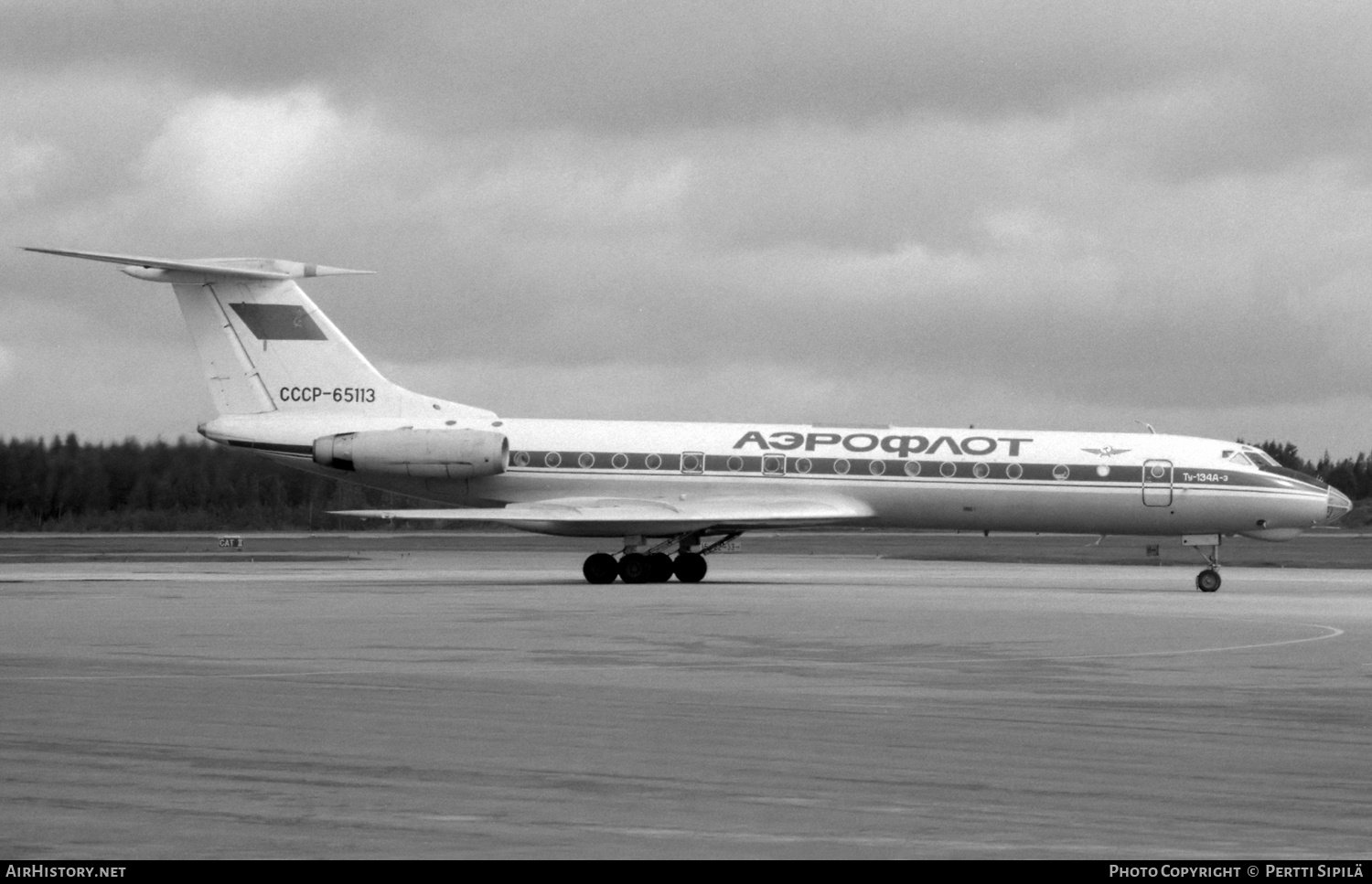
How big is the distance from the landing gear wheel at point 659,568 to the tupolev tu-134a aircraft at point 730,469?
Answer: 4 cm

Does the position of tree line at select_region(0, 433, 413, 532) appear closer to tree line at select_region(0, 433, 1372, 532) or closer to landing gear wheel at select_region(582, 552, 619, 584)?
tree line at select_region(0, 433, 1372, 532)

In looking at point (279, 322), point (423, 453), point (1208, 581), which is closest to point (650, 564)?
point (423, 453)

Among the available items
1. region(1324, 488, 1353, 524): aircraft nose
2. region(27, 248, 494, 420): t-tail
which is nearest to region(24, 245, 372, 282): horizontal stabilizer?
region(27, 248, 494, 420): t-tail

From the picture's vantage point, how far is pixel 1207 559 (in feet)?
Answer: 118

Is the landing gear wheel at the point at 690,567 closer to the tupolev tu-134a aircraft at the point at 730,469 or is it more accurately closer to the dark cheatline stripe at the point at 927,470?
the tupolev tu-134a aircraft at the point at 730,469

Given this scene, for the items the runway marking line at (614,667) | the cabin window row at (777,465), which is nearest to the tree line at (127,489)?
the cabin window row at (777,465)

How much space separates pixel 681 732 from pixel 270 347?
93.3 feet

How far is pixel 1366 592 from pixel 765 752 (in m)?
25.1

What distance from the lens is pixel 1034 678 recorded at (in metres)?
15.8

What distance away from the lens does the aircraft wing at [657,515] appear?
35594 mm

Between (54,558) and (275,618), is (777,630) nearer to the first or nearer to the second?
(275,618)

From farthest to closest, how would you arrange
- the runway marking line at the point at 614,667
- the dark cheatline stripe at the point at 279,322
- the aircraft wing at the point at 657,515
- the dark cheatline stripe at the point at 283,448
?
1. the dark cheatline stripe at the point at 279,322
2. the dark cheatline stripe at the point at 283,448
3. the aircraft wing at the point at 657,515
4. the runway marking line at the point at 614,667

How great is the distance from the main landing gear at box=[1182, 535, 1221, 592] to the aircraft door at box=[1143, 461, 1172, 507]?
4.37 ft
